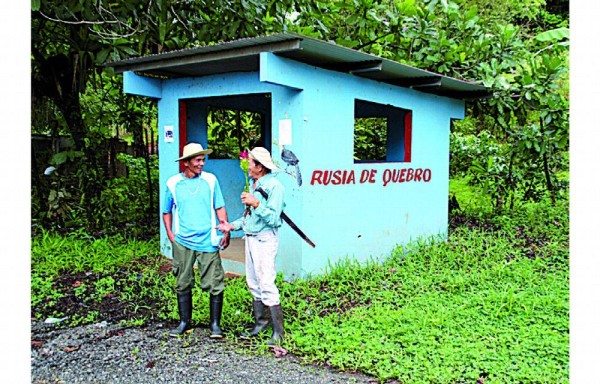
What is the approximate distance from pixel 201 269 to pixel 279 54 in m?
2.38

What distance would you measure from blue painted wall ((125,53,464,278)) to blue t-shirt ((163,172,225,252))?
4.70 feet

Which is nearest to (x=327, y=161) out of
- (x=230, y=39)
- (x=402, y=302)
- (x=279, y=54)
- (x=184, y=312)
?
(x=279, y=54)

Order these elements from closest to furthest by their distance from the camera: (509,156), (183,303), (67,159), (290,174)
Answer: (183,303) < (290,174) < (67,159) < (509,156)

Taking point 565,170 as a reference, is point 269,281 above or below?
below

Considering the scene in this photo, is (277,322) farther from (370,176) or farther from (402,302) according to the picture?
(370,176)

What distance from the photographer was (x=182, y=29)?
885 cm

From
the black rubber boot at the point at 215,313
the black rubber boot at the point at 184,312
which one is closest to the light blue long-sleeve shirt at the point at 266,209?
the black rubber boot at the point at 215,313

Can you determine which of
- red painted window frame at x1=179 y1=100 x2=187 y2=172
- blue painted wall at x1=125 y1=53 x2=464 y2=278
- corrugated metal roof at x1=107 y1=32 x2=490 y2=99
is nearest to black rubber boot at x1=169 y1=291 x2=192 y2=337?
blue painted wall at x1=125 y1=53 x2=464 y2=278

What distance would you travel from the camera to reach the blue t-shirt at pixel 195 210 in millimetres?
5055

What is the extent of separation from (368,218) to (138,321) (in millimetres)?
3252

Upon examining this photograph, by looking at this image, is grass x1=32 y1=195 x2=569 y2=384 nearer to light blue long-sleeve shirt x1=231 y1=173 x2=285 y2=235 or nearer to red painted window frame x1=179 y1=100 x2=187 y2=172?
light blue long-sleeve shirt x1=231 y1=173 x2=285 y2=235

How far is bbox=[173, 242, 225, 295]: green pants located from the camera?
511 cm

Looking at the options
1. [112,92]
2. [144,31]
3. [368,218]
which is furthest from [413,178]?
[112,92]

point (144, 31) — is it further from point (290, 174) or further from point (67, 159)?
point (290, 174)
